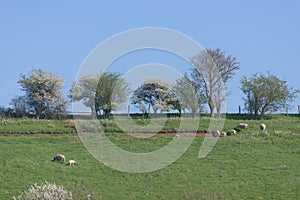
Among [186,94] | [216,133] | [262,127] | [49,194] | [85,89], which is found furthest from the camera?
[85,89]

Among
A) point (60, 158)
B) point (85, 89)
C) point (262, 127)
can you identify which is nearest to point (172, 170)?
point (60, 158)

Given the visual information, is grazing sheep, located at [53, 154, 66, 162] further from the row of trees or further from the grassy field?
the row of trees

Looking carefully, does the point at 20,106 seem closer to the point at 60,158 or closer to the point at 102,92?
the point at 102,92

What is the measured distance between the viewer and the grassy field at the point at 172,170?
29078mm

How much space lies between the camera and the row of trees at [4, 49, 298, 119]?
6562cm

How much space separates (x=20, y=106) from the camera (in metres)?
67.2

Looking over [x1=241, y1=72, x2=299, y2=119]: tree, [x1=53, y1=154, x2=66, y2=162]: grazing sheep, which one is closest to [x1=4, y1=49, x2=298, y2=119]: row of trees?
[x1=241, y1=72, x2=299, y2=119]: tree

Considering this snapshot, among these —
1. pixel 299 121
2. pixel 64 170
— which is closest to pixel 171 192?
pixel 64 170

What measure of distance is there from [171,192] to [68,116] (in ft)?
125

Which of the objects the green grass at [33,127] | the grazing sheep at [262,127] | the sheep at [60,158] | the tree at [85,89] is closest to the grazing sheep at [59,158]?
the sheep at [60,158]

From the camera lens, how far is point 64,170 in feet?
108

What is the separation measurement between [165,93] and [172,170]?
122 feet

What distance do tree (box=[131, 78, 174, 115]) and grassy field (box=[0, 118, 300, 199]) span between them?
25137mm

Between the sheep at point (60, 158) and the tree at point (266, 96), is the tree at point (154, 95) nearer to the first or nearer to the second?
the tree at point (266, 96)
